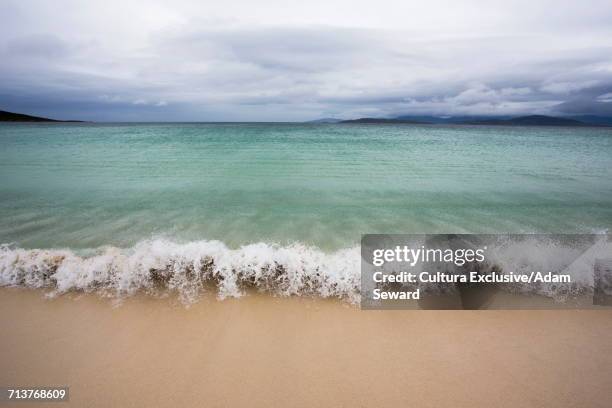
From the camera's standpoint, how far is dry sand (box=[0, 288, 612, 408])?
2809mm

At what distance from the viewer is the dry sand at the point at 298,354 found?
2809mm

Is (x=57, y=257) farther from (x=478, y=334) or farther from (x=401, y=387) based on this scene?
(x=478, y=334)

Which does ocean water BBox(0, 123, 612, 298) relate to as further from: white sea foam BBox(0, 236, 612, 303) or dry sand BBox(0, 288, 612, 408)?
dry sand BBox(0, 288, 612, 408)

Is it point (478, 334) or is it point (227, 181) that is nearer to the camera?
point (478, 334)

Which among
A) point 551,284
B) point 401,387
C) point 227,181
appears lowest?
point 401,387

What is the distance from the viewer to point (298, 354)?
3.26m

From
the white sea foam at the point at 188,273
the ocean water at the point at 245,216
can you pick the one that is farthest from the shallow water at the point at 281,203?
the white sea foam at the point at 188,273

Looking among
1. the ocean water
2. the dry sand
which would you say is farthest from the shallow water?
the dry sand

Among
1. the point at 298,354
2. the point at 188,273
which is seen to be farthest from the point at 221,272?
the point at 298,354

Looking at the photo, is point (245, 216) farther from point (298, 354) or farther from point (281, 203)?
point (298, 354)

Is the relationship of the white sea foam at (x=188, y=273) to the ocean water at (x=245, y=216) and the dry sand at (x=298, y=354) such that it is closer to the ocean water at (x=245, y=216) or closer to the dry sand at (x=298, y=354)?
the ocean water at (x=245, y=216)

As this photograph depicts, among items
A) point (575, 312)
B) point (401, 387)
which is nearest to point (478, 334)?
point (401, 387)

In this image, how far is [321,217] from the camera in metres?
7.62

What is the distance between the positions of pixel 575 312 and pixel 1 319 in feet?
24.9
